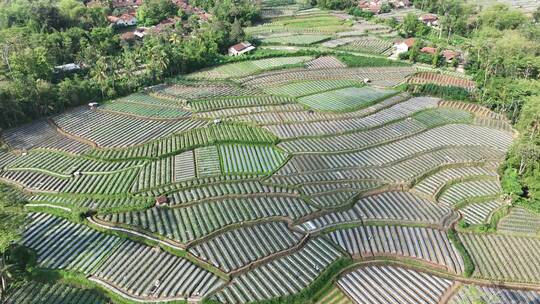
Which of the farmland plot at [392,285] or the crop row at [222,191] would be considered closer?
the farmland plot at [392,285]

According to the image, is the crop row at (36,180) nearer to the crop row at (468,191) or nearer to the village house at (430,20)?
the crop row at (468,191)

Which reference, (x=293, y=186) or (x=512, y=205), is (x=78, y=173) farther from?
(x=512, y=205)

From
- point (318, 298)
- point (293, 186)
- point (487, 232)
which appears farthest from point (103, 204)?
point (487, 232)

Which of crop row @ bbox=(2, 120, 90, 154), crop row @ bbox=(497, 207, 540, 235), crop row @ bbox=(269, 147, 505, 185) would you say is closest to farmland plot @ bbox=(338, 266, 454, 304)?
crop row @ bbox=(497, 207, 540, 235)

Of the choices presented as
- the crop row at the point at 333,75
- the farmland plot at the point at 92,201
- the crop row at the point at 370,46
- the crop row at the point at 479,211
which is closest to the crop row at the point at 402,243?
the crop row at the point at 479,211

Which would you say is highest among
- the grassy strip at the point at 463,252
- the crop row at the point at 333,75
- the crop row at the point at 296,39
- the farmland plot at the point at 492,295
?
the crop row at the point at 296,39

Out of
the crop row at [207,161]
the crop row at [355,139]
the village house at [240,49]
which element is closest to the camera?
the crop row at [207,161]

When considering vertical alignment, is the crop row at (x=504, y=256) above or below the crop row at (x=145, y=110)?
below
